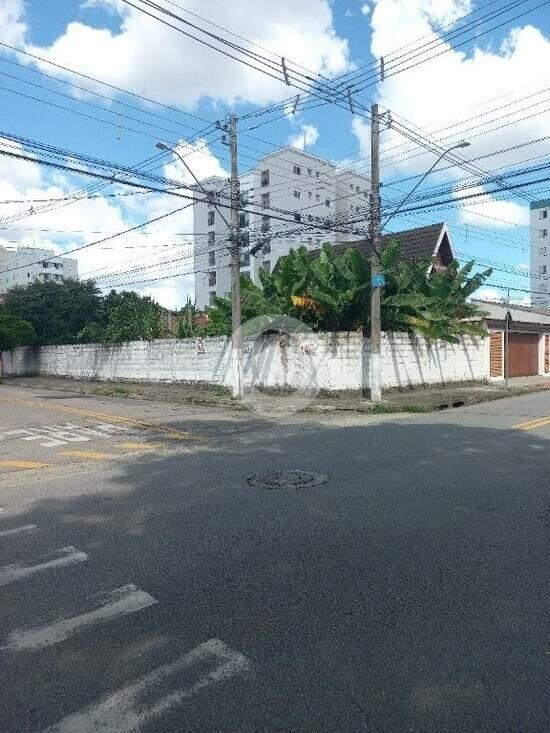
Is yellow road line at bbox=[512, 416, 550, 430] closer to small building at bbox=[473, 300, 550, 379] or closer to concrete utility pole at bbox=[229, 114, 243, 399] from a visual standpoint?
concrete utility pole at bbox=[229, 114, 243, 399]

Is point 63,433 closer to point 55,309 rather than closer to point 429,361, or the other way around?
point 429,361

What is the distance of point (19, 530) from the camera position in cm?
571

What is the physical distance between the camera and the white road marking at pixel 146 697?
2.73 m

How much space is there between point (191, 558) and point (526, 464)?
5485mm

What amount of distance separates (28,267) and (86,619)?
10614 centimetres

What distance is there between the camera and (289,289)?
1973 centimetres

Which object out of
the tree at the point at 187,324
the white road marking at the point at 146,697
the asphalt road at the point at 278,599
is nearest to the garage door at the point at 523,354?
the tree at the point at 187,324

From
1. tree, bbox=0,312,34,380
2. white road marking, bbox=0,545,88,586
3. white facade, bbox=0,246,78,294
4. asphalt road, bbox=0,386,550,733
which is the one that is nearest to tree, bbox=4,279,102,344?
tree, bbox=0,312,34,380

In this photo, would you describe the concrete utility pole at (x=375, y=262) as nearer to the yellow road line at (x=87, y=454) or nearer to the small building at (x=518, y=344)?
the small building at (x=518, y=344)

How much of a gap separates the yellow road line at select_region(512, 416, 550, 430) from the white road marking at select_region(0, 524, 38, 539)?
9.48 metres

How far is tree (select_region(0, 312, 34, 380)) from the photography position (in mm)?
33844

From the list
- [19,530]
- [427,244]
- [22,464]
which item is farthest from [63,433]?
[427,244]

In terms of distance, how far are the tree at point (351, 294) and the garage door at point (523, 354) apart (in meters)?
6.90

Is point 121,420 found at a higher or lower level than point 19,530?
higher
